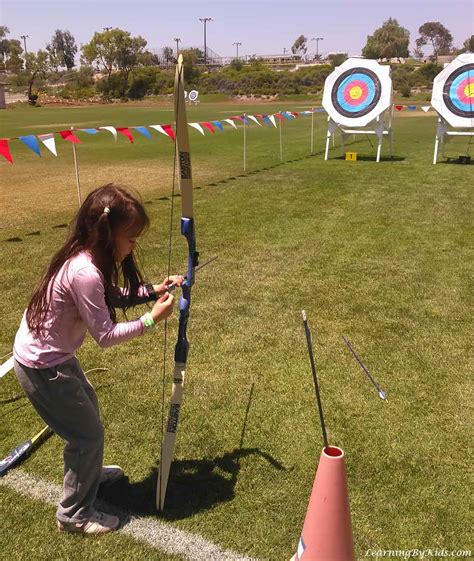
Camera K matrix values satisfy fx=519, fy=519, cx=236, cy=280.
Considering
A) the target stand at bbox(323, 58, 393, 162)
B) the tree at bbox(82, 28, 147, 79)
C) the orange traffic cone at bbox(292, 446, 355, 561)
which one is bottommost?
the orange traffic cone at bbox(292, 446, 355, 561)

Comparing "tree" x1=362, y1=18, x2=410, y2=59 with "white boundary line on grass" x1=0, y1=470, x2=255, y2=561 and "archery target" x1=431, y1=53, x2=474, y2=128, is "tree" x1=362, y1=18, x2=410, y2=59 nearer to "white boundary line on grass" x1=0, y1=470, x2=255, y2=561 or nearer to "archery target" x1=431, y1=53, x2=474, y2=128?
"archery target" x1=431, y1=53, x2=474, y2=128

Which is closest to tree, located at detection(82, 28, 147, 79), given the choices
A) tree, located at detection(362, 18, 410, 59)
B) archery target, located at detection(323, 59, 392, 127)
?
tree, located at detection(362, 18, 410, 59)

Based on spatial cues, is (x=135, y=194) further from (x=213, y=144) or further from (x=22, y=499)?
(x=213, y=144)

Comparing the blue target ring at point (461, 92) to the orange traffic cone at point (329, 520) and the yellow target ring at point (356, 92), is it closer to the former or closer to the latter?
the yellow target ring at point (356, 92)

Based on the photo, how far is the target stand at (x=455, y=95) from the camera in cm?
1262

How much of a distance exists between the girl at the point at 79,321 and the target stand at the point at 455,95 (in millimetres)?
12254

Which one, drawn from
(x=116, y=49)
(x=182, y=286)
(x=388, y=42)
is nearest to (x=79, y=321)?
(x=182, y=286)

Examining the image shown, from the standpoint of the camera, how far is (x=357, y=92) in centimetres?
1399

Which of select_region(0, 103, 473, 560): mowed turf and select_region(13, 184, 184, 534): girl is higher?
select_region(13, 184, 184, 534): girl

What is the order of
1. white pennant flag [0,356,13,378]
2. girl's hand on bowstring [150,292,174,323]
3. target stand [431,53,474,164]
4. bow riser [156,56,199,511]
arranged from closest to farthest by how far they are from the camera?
1. girl's hand on bowstring [150,292,174,323]
2. bow riser [156,56,199,511]
3. white pennant flag [0,356,13,378]
4. target stand [431,53,474,164]

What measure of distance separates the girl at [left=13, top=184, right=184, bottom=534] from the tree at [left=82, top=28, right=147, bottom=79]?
94.7 meters

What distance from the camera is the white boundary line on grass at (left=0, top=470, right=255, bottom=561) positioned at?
218cm

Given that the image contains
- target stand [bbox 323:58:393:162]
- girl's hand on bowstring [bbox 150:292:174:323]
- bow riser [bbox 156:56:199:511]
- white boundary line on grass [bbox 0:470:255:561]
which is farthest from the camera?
target stand [bbox 323:58:393:162]

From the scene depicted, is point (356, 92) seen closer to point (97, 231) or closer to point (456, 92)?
point (456, 92)
